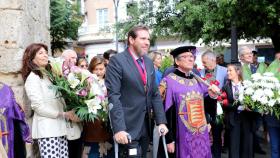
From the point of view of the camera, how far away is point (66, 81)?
13.1 ft

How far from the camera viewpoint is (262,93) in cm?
498

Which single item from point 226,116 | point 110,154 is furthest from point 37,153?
point 226,116

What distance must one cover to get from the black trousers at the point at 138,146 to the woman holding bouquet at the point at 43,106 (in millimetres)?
682

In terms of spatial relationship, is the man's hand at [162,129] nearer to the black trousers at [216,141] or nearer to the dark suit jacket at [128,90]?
the dark suit jacket at [128,90]

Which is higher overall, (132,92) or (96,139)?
(132,92)

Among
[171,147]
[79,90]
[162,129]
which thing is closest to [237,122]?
[171,147]

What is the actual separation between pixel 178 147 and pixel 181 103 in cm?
53

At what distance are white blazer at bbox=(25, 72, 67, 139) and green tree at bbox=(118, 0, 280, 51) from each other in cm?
650

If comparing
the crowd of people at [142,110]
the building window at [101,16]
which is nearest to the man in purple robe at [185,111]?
the crowd of people at [142,110]

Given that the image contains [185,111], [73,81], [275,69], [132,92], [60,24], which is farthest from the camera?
[60,24]

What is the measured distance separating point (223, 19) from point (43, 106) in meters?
8.37

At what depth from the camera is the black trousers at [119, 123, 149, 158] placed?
3754 millimetres

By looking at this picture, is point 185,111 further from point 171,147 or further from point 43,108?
point 43,108

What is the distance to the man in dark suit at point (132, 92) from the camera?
12.2ft
